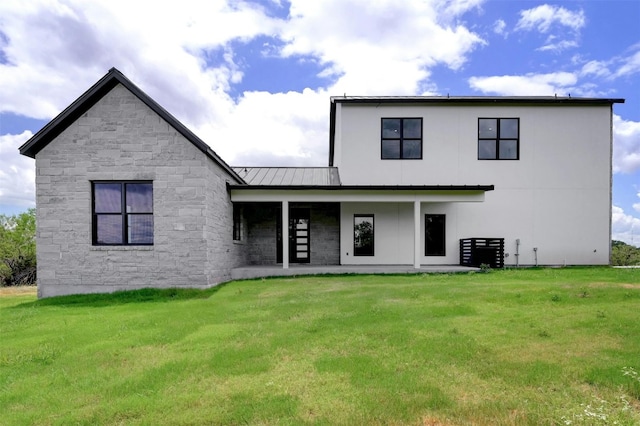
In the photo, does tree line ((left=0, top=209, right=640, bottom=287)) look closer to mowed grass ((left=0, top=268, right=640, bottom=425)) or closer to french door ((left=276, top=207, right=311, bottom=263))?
french door ((left=276, top=207, right=311, bottom=263))

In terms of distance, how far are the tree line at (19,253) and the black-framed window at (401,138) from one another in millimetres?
19133

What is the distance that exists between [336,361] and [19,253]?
31.0 m

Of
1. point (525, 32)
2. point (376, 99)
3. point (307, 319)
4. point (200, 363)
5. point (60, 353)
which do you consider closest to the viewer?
point (200, 363)

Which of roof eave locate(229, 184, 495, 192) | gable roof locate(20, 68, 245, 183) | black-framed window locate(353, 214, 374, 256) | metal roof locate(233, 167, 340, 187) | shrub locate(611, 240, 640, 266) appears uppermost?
gable roof locate(20, 68, 245, 183)

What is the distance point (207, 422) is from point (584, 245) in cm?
1788

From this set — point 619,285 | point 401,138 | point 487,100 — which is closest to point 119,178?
point 401,138

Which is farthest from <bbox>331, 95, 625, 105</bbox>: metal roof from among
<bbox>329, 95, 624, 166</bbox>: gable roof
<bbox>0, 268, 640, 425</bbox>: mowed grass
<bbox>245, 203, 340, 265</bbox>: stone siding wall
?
<bbox>0, 268, 640, 425</bbox>: mowed grass

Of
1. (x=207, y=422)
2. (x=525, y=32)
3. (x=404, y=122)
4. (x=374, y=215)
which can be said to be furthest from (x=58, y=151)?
(x=525, y=32)

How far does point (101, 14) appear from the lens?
1023 cm

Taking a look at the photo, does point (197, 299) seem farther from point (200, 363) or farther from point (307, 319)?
point (200, 363)

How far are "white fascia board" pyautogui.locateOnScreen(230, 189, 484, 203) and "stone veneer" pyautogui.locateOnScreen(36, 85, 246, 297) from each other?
10.2 ft

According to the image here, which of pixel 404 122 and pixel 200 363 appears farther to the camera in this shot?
pixel 404 122

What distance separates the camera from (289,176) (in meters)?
16.8

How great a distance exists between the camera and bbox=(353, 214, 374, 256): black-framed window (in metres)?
15.8
